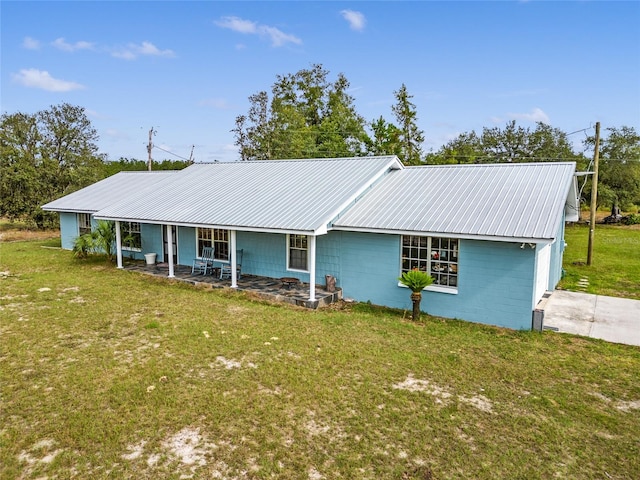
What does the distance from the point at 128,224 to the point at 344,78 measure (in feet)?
97.3

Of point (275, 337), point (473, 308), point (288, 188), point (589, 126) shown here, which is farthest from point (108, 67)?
point (589, 126)

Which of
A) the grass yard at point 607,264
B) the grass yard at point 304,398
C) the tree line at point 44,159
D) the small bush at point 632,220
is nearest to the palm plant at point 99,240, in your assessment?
the grass yard at point 304,398

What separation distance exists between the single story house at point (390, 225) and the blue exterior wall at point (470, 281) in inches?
0.9

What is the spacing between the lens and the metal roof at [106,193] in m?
19.0

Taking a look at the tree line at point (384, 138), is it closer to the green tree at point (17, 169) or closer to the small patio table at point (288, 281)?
the green tree at point (17, 169)

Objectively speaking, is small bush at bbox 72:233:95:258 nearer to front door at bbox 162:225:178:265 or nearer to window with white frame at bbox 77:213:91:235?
front door at bbox 162:225:178:265

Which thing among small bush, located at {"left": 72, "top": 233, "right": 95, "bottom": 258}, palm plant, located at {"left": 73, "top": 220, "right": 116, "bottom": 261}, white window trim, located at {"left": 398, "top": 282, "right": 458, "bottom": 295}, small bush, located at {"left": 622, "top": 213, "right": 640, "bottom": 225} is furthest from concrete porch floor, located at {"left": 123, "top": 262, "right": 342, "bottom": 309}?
small bush, located at {"left": 622, "top": 213, "right": 640, "bottom": 225}

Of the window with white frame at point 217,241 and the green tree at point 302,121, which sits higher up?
the green tree at point 302,121

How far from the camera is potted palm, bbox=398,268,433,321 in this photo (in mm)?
9562

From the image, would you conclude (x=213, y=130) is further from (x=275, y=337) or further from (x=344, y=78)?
(x=275, y=337)

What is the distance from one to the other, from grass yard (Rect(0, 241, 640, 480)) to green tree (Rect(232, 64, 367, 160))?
2650 cm

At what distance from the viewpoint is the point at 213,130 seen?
38188mm

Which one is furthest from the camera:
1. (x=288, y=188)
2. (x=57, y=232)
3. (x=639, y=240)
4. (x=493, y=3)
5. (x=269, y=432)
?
(x=57, y=232)

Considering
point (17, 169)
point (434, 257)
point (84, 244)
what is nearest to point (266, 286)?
point (434, 257)
